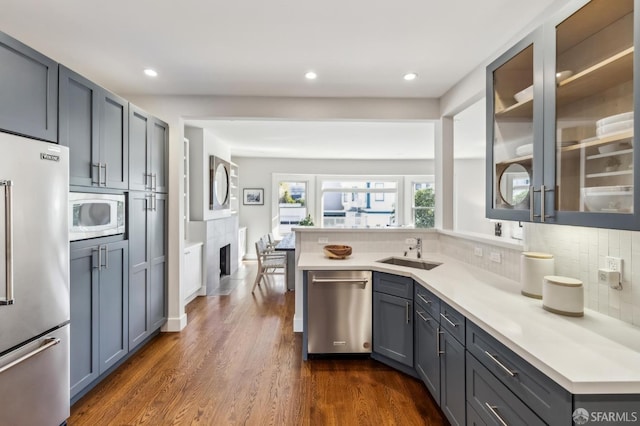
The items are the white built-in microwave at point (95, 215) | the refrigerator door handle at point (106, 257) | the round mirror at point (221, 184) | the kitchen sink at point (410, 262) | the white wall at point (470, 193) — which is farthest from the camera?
the white wall at point (470, 193)

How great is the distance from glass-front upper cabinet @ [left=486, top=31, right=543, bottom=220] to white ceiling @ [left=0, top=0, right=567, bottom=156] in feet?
1.37

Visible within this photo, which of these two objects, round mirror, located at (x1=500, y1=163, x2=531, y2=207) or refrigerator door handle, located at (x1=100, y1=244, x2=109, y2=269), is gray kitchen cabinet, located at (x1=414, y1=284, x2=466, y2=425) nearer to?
round mirror, located at (x1=500, y1=163, x2=531, y2=207)

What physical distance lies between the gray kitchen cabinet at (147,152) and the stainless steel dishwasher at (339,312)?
5.82 feet

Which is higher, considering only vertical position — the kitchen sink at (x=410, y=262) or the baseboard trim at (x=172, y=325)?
the kitchen sink at (x=410, y=262)

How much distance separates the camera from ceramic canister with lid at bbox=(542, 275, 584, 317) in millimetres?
1508

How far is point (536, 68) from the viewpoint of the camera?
1553 mm

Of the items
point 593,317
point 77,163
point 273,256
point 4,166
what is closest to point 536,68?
point 593,317

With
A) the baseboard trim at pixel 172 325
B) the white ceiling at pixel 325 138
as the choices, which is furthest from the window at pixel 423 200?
the baseboard trim at pixel 172 325

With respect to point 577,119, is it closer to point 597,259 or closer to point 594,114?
point 594,114

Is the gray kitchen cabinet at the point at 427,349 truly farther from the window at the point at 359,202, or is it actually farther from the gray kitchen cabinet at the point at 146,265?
the window at the point at 359,202

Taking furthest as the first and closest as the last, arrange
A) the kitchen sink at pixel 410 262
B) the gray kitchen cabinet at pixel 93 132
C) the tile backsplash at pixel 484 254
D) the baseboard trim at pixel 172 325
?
the baseboard trim at pixel 172 325 < the kitchen sink at pixel 410 262 < the tile backsplash at pixel 484 254 < the gray kitchen cabinet at pixel 93 132

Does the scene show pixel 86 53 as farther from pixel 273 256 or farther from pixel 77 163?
pixel 273 256

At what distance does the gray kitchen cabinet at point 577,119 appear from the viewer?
1.16m
